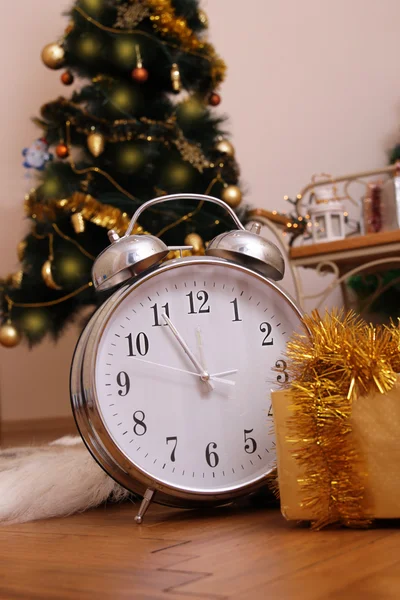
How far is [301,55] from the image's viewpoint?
371 centimetres

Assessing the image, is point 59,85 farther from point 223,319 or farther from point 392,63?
point 223,319

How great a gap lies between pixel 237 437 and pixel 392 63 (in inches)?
124

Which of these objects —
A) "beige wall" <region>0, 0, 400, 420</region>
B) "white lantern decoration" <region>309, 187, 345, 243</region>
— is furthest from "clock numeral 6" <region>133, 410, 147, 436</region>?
"beige wall" <region>0, 0, 400, 420</region>

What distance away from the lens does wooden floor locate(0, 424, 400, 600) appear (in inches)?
25.3

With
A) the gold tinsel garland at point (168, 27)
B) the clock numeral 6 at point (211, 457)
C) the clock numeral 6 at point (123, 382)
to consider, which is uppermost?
the gold tinsel garland at point (168, 27)

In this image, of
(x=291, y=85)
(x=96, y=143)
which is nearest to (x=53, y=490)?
(x=96, y=143)

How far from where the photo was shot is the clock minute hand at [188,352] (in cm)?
102

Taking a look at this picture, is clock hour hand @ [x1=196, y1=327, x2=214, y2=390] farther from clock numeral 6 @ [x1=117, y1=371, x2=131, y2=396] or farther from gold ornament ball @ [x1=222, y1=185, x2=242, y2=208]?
gold ornament ball @ [x1=222, y1=185, x2=242, y2=208]

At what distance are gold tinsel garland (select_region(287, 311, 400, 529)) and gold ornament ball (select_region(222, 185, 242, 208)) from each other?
5.82 ft

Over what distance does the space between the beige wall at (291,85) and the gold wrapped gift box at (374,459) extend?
8.91 ft

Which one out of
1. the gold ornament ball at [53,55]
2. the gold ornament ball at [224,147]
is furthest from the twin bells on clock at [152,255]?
the gold ornament ball at [53,55]

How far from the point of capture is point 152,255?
101 cm

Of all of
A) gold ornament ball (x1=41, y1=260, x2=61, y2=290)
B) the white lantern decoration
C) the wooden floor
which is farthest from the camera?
gold ornament ball (x1=41, y1=260, x2=61, y2=290)

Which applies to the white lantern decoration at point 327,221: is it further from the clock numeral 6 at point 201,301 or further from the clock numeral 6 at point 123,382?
the clock numeral 6 at point 123,382
